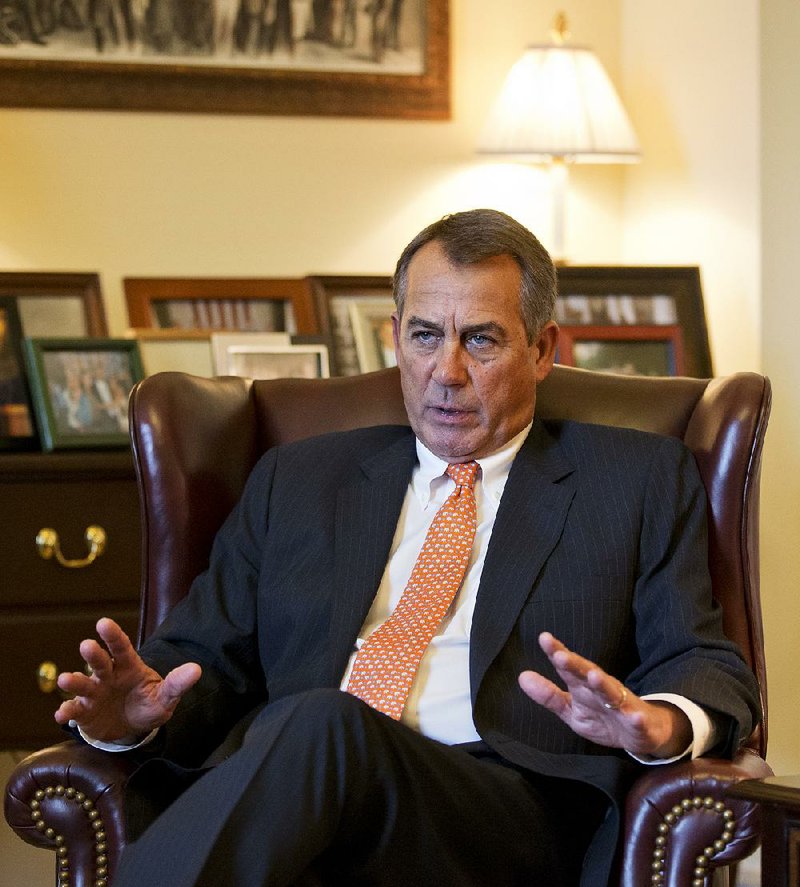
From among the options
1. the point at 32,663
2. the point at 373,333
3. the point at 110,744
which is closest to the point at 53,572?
the point at 32,663

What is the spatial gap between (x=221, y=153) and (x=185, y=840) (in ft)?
7.70

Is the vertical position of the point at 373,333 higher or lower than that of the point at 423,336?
lower

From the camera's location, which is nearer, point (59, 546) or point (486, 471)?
point (486, 471)

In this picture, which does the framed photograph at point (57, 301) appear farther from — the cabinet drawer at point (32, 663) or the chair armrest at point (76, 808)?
the chair armrest at point (76, 808)

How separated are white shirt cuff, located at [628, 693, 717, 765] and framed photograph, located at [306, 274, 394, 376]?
1685 millimetres

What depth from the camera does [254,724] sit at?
81.0 inches

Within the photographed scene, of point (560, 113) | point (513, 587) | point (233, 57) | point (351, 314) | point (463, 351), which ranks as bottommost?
point (513, 587)

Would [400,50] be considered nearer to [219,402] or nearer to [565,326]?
[565,326]

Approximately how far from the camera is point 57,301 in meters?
3.40

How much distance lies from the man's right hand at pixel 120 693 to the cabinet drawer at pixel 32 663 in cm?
115

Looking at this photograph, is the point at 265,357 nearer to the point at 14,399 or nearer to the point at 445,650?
the point at 14,399

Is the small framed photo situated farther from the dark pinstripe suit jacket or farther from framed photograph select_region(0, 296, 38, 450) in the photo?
the dark pinstripe suit jacket

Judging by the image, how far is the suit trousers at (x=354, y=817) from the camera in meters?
1.58

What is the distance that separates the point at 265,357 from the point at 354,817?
171 cm
